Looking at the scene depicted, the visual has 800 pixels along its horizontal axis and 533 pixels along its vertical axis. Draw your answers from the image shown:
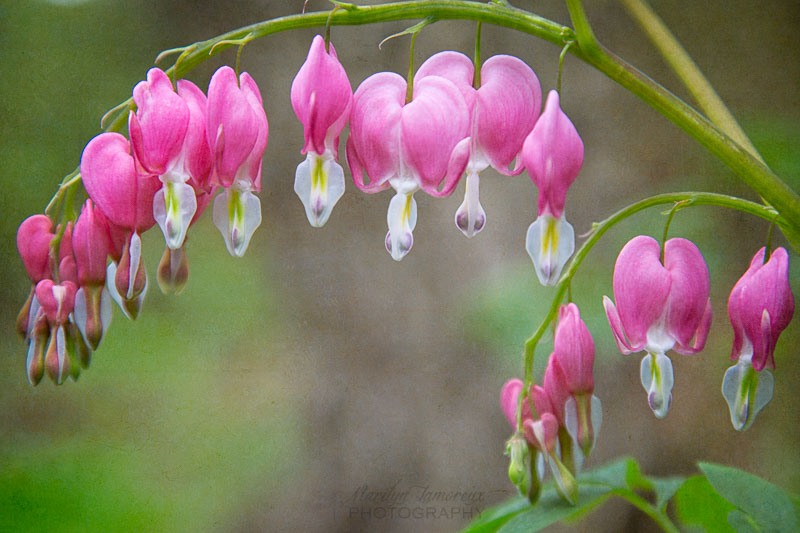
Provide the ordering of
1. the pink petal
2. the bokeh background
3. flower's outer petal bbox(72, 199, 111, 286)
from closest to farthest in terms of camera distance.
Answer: the pink petal, flower's outer petal bbox(72, 199, 111, 286), the bokeh background

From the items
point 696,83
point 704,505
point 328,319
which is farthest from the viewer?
point 328,319

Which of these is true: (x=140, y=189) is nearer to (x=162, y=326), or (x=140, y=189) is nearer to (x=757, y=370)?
(x=757, y=370)

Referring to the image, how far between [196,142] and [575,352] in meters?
0.50

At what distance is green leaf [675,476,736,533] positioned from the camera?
3.50ft

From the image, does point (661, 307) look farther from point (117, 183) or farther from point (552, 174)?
point (117, 183)

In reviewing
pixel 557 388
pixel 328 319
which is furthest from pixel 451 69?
pixel 328 319

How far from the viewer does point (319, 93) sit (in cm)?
75

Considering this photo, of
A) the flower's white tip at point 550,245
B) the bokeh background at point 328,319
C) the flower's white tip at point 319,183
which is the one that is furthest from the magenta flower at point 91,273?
the bokeh background at point 328,319

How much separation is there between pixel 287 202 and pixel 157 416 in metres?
0.80

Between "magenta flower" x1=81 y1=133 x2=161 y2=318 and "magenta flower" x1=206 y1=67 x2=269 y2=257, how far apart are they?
0.08 m

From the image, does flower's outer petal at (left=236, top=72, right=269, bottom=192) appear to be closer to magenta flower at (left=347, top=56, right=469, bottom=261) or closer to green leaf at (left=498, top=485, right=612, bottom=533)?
magenta flower at (left=347, top=56, right=469, bottom=261)

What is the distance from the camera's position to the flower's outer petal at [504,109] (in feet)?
2.58

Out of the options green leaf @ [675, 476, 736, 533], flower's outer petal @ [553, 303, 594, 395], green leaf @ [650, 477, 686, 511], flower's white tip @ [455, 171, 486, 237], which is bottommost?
green leaf @ [675, 476, 736, 533]

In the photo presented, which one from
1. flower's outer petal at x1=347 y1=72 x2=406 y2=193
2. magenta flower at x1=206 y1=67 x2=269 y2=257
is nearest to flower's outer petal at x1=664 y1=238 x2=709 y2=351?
flower's outer petal at x1=347 y1=72 x2=406 y2=193
